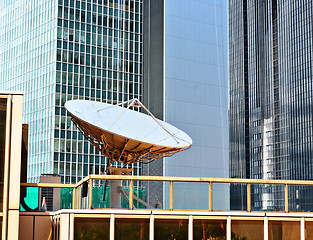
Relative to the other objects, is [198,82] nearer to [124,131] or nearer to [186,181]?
[124,131]

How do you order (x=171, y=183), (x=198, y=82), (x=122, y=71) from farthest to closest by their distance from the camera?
(x=122, y=71)
(x=198, y=82)
(x=171, y=183)

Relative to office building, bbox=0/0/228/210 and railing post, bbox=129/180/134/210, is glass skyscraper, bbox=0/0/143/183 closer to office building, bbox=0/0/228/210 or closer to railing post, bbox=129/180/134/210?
office building, bbox=0/0/228/210

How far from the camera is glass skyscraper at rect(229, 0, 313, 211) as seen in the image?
149m

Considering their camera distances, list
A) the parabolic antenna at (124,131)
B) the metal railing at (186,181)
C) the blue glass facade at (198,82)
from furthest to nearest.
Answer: the blue glass facade at (198,82) → the parabolic antenna at (124,131) → the metal railing at (186,181)

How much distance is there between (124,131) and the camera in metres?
27.4

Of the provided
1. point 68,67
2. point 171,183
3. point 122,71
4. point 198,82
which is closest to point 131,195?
point 171,183

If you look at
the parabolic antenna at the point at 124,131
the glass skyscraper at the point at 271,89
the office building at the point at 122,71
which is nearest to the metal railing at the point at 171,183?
the parabolic antenna at the point at 124,131

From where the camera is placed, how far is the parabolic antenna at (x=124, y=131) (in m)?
26.9

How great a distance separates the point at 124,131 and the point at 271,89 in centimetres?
13782

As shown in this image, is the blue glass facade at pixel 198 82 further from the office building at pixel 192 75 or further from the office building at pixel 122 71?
the office building at pixel 122 71

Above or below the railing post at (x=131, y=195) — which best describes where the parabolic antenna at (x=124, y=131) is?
above

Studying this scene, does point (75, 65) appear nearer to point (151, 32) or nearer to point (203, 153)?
point (151, 32)

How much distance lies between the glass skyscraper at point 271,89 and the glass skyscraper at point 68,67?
59837mm

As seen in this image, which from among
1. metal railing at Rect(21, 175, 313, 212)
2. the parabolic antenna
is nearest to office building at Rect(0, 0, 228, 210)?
the parabolic antenna
